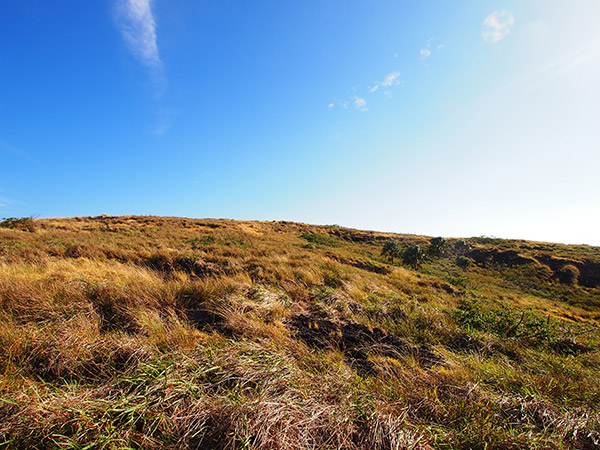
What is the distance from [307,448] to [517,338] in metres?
5.23

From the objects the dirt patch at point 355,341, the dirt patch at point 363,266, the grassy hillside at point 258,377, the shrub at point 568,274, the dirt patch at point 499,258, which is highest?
the grassy hillside at point 258,377

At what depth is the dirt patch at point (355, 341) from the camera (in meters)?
3.21

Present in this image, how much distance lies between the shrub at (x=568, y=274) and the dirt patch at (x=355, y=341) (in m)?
44.8

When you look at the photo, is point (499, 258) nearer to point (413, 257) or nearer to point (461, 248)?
point (461, 248)

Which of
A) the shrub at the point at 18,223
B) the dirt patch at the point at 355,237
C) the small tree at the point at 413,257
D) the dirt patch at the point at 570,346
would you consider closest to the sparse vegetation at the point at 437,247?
the dirt patch at the point at 355,237

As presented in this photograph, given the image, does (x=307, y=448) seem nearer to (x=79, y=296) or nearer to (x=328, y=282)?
(x=79, y=296)

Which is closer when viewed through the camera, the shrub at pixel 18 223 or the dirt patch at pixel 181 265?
the dirt patch at pixel 181 265

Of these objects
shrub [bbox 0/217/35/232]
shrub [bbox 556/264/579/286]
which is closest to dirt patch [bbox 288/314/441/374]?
shrub [bbox 0/217/35/232]

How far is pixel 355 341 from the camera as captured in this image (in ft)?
12.1

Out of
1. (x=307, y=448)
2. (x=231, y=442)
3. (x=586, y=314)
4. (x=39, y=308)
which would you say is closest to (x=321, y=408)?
(x=307, y=448)

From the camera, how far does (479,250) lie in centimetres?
4525

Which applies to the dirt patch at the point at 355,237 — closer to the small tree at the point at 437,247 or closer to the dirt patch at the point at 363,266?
the small tree at the point at 437,247

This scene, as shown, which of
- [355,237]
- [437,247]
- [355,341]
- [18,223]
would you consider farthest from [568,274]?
[18,223]

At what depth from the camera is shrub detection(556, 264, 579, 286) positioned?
1233 inches
